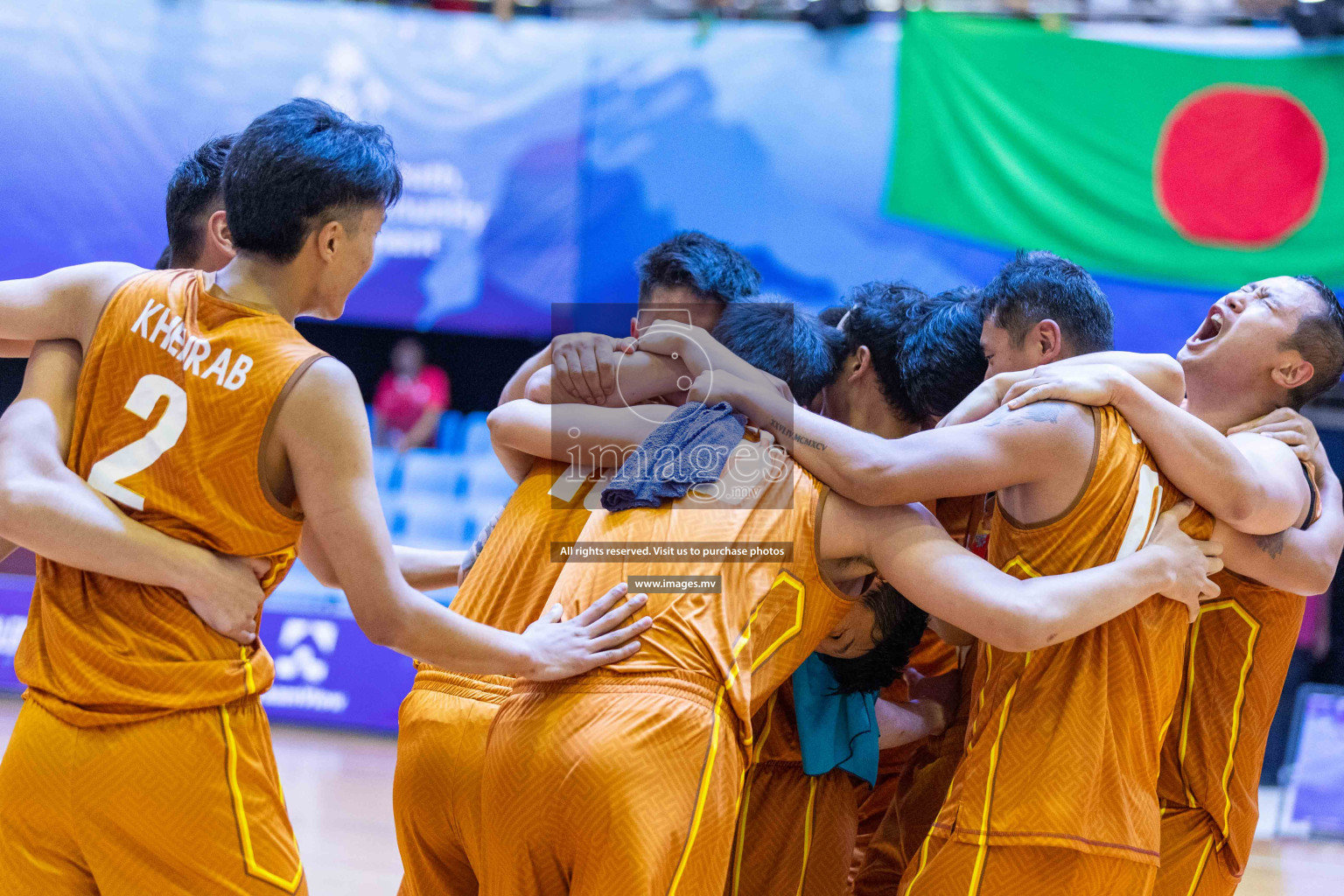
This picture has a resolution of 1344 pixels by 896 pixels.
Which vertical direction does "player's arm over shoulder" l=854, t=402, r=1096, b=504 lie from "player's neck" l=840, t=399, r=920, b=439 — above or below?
above

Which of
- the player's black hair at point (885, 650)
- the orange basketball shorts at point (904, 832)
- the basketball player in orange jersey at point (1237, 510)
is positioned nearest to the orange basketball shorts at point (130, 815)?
the player's black hair at point (885, 650)

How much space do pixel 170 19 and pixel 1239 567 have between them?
8.50 metres

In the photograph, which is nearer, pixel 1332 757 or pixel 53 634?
pixel 53 634

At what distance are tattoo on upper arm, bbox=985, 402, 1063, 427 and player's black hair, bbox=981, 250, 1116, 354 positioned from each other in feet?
1.50

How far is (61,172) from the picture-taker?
848 centimetres

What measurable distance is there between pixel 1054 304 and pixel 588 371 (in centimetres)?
115

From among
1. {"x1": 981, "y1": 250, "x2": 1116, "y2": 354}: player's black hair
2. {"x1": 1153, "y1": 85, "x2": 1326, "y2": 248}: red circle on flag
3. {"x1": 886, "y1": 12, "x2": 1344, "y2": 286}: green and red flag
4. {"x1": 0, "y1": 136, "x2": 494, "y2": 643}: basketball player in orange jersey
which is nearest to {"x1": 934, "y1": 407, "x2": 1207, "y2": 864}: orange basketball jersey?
{"x1": 981, "y1": 250, "x2": 1116, "y2": 354}: player's black hair

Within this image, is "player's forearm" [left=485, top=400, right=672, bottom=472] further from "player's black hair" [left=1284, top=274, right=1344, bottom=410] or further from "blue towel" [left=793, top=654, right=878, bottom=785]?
"player's black hair" [left=1284, top=274, right=1344, bottom=410]

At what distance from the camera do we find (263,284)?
2.13 meters

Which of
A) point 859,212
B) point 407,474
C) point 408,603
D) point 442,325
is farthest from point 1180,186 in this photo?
point 408,603

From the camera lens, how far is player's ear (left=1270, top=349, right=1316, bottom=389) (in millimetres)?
2770

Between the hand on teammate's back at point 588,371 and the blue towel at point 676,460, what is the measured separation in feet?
1.02

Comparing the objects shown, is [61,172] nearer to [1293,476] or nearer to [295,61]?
[295,61]

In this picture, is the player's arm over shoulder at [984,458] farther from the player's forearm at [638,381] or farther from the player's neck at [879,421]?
the player's neck at [879,421]
